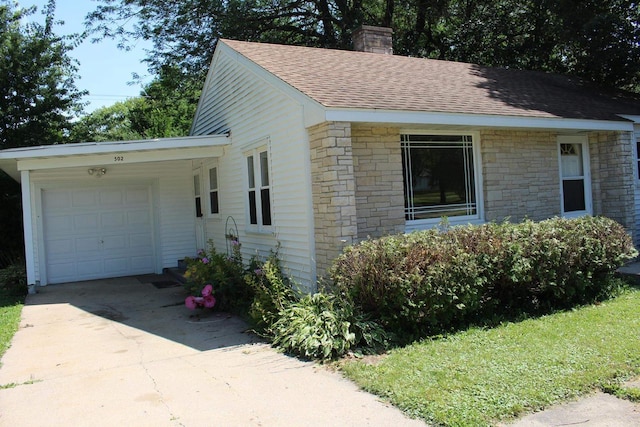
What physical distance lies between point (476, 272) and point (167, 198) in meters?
9.84

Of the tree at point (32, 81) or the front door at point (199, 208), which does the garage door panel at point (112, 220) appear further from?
the tree at point (32, 81)

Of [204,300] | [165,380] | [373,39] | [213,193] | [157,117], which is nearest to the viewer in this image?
[165,380]

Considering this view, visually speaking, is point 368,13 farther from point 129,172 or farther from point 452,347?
point 452,347

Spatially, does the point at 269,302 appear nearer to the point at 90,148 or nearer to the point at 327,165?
the point at 327,165

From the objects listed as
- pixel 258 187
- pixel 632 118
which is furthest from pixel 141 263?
pixel 632 118

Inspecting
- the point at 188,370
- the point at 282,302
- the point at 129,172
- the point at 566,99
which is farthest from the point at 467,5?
the point at 188,370

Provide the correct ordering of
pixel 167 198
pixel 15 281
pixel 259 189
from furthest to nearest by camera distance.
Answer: pixel 167 198
pixel 15 281
pixel 259 189

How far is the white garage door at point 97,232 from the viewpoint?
1300 centimetres

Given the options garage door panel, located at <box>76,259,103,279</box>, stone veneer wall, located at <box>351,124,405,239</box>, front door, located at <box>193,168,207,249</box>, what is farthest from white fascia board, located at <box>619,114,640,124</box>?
garage door panel, located at <box>76,259,103,279</box>

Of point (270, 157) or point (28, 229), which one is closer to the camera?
point (270, 157)

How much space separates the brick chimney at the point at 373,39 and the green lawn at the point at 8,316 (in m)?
9.87

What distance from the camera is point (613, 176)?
1061cm

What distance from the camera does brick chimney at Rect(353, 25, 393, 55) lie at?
1314 centimetres

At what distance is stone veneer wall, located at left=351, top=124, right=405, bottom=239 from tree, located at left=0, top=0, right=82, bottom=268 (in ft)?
50.4
